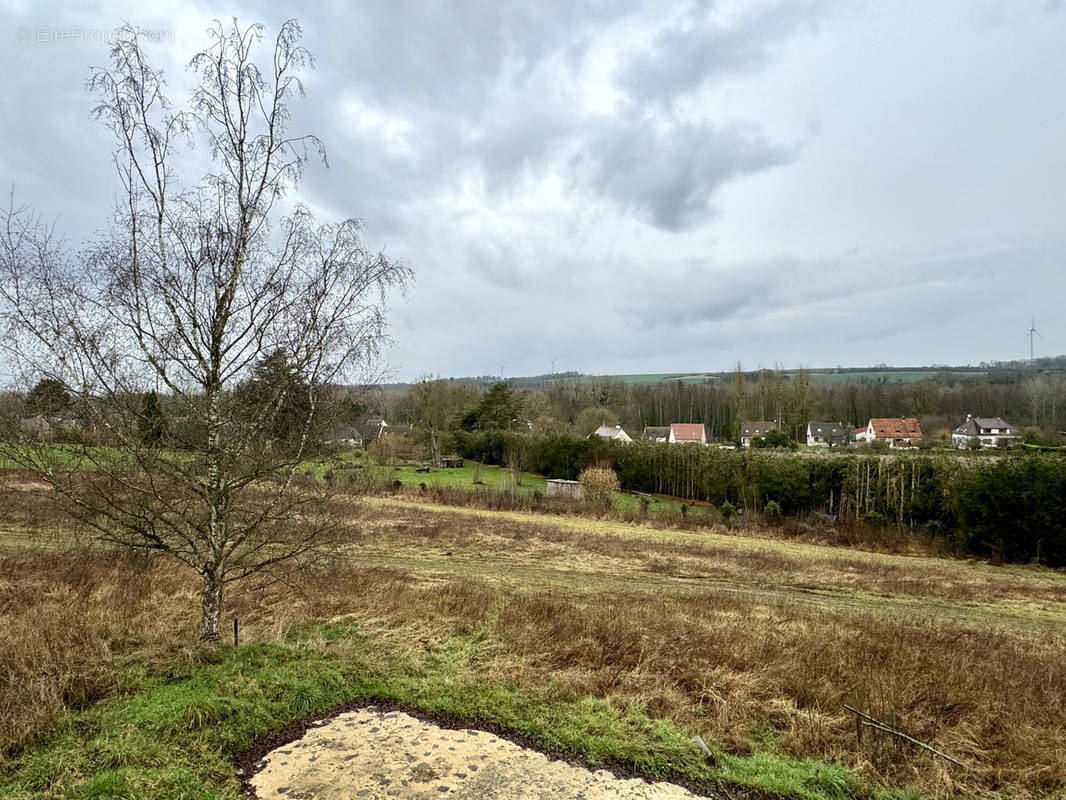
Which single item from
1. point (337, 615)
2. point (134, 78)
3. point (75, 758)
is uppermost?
point (134, 78)

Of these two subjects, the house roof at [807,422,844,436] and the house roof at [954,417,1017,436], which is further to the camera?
the house roof at [807,422,844,436]

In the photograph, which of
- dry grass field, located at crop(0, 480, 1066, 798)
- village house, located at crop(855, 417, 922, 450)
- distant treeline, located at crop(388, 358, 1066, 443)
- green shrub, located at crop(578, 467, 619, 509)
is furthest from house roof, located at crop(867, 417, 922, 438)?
dry grass field, located at crop(0, 480, 1066, 798)

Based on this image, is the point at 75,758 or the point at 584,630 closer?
the point at 75,758

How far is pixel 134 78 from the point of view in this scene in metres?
5.34

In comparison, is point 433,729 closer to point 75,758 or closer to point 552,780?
point 552,780

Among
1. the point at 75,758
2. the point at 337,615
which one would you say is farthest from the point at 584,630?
the point at 75,758

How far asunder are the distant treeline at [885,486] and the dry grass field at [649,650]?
891 centimetres

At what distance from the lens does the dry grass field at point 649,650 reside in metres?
4.49

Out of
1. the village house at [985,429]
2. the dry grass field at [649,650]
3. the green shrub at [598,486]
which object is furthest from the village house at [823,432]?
the dry grass field at [649,650]

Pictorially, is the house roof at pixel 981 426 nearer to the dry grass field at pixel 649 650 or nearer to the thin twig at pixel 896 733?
the dry grass field at pixel 649 650

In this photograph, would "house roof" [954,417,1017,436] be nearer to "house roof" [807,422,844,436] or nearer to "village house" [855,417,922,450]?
"village house" [855,417,922,450]

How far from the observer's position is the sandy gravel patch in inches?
144

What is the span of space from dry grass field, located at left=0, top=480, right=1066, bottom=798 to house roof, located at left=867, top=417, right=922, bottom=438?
61869 mm

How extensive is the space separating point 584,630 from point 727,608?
12.3 feet
